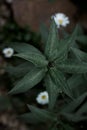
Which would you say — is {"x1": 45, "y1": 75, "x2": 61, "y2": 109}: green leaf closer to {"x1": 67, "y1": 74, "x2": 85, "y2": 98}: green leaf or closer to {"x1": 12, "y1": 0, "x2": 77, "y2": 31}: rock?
{"x1": 67, "y1": 74, "x2": 85, "y2": 98}: green leaf

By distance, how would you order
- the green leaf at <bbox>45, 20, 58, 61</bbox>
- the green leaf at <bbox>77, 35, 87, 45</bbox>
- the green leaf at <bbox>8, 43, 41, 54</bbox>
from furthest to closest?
the green leaf at <bbox>77, 35, 87, 45</bbox>, the green leaf at <bbox>8, 43, 41, 54</bbox>, the green leaf at <bbox>45, 20, 58, 61</bbox>

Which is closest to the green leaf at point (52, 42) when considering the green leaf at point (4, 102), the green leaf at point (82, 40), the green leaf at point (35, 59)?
the green leaf at point (35, 59)

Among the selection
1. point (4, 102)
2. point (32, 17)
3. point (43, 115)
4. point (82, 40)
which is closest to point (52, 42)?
point (43, 115)

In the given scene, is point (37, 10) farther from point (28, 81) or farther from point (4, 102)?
point (28, 81)

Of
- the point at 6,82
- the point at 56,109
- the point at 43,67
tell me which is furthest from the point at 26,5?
the point at 43,67

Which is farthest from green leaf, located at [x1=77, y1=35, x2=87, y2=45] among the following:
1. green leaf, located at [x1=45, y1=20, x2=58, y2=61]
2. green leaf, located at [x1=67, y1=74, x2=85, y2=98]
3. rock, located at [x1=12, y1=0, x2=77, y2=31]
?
rock, located at [x1=12, y1=0, x2=77, y2=31]

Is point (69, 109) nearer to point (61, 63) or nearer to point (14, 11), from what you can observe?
point (61, 63)

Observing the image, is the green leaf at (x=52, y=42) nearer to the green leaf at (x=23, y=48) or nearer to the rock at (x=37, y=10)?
the green leaf at (x=23, y=48)
